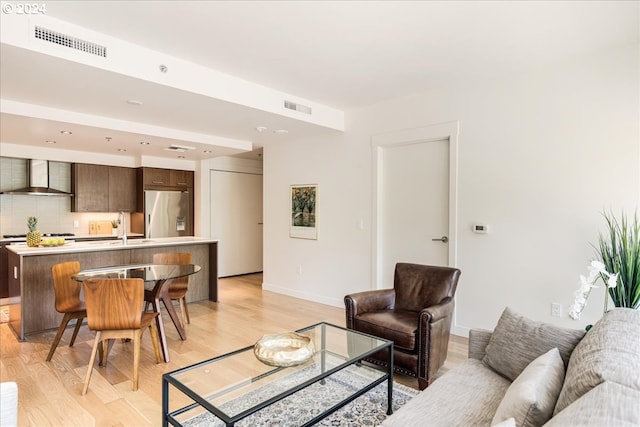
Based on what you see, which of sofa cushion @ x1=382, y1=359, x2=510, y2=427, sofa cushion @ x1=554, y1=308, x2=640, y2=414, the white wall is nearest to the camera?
sofa cushion @ x1=554, y1=308, x2=640, y2=414

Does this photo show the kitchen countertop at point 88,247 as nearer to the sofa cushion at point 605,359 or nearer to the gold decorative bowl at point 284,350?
the gold decorative bowl at point 284,350

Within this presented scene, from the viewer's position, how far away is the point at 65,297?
3.27m

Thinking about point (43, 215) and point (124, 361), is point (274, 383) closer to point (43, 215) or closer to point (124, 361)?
point (124, 361)

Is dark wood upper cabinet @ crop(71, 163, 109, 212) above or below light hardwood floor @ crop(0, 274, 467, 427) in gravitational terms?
above

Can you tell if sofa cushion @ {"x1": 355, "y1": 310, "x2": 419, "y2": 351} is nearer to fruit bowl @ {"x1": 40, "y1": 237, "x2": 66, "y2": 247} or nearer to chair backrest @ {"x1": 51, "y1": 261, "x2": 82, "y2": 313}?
chair backrest @ {"x1": 51, "y1": 261, "x2": 82, "y2": 313}

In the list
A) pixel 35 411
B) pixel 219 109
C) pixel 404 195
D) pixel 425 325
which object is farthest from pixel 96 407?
pixel 404 195

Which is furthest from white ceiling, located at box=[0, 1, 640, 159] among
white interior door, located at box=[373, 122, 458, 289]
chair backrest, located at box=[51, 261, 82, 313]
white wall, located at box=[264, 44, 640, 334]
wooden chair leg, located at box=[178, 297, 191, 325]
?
wooden chair leg, located at box=[178, 297, 191, 325]

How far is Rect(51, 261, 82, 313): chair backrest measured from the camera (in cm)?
322

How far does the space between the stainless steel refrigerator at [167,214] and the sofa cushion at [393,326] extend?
495cm

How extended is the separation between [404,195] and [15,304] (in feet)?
14.9

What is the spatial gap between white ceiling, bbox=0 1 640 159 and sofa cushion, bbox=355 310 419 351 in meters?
2.22

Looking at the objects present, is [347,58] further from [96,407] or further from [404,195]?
[96,407]

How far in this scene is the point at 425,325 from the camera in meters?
2.62

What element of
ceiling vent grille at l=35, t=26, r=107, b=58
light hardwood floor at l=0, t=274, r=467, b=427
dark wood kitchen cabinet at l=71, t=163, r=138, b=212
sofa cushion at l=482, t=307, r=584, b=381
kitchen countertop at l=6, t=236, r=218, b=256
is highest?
ceiling vent grille at l=35, t=26, r=107, b=58
